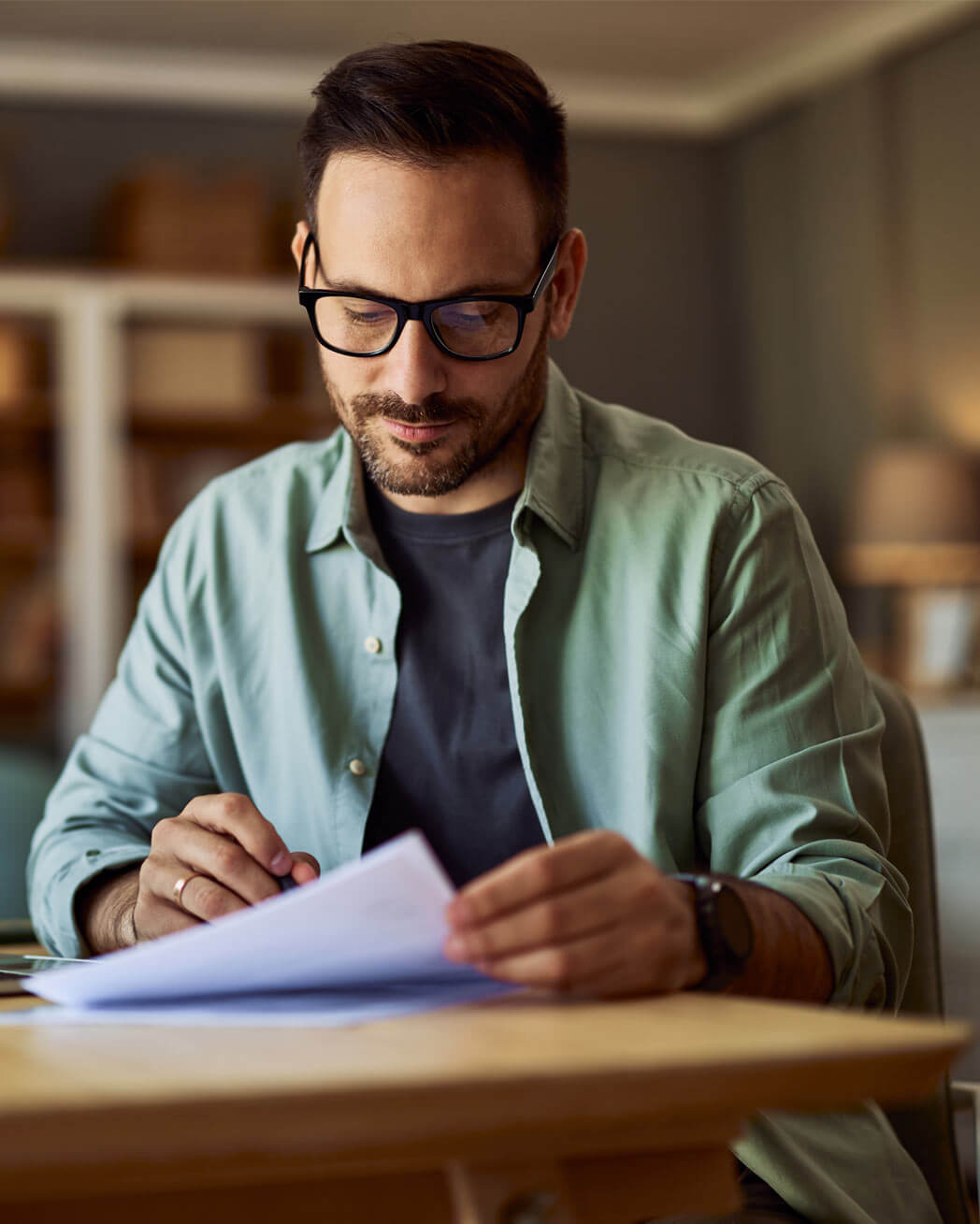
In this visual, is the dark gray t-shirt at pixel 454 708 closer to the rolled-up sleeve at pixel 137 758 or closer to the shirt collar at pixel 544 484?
the shirt collar at pixel 544 484

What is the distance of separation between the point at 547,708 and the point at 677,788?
0.43 feet

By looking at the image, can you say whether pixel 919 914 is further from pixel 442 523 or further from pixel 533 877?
pixel 533 877

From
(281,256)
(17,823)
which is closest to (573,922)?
(17,823)

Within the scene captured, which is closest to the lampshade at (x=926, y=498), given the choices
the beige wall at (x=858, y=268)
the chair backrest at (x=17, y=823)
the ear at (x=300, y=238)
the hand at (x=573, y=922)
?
the beige wall at (x=858, y=268)

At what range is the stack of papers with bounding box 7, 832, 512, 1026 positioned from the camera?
63 centimetres

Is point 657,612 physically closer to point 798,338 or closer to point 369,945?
point 369,945

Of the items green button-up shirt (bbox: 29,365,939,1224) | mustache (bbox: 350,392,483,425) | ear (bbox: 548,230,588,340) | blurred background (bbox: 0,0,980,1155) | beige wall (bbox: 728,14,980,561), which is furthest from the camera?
blurred background (bbox: 0,0,980,1155)

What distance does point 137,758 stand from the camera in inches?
53.1

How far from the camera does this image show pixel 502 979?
711 millimetres

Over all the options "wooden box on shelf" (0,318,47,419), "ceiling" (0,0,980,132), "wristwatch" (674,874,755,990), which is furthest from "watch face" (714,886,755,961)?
"wooden box on shelf" (0,318,47,419)

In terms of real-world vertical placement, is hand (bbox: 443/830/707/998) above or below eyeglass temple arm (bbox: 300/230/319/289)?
below

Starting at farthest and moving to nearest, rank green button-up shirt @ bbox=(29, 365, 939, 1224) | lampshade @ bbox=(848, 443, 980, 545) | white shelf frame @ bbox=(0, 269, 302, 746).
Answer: white shelf frame @ bbox=(0, 269, 302, 746)
lampshade @ bbox=(848, 443, 980, 545)
green button-up shirt @ bbox=(29, 365, 939, 1224)

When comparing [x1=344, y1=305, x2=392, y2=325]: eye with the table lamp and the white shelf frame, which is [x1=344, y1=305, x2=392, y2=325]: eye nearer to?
the table lamp

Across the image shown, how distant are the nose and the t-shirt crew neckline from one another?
0.18 metres
